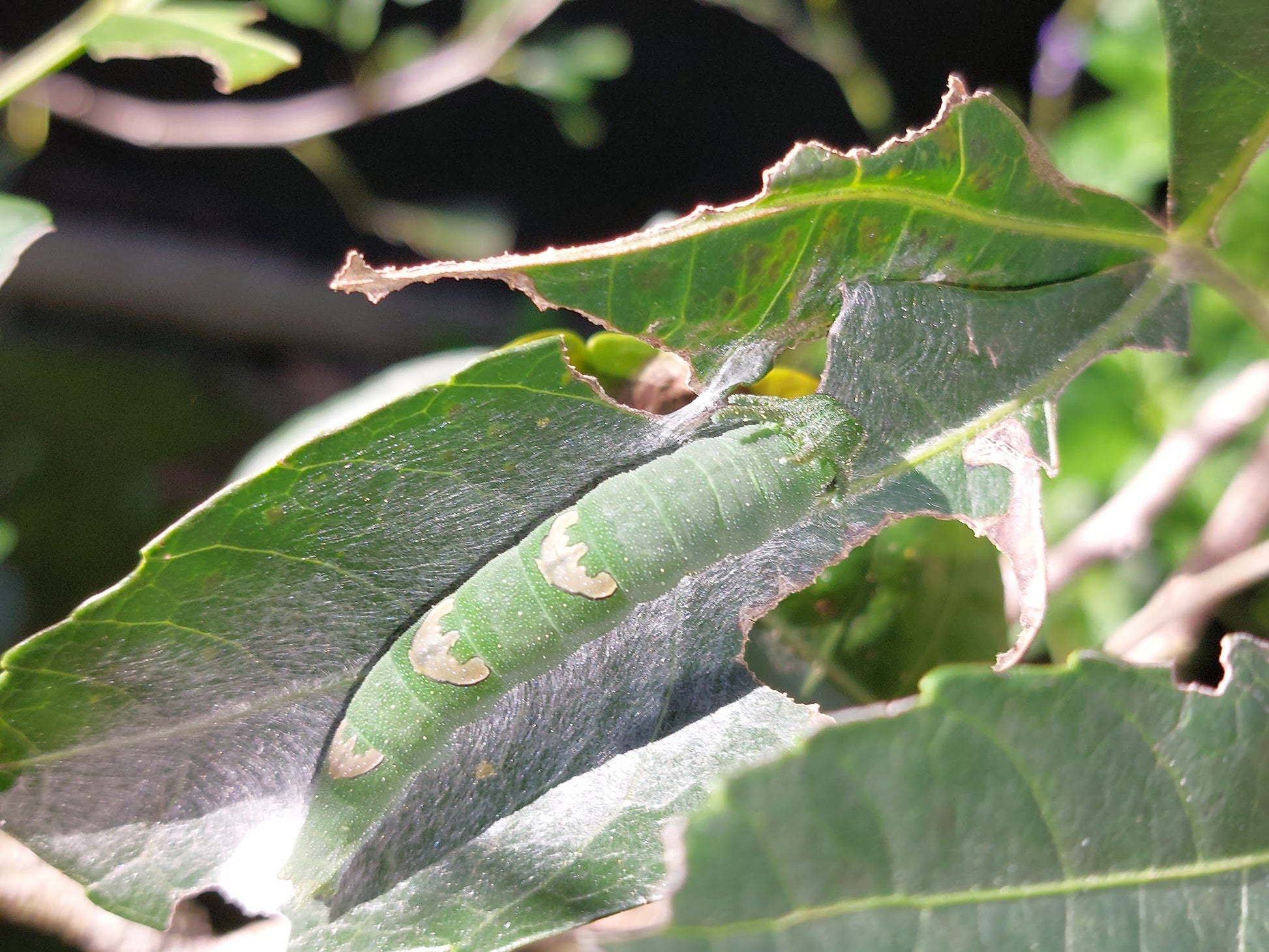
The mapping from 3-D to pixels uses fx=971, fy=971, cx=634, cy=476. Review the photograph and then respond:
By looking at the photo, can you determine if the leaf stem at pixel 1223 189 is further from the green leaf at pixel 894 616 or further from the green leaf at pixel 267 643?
the green leaf at pixel 267 643

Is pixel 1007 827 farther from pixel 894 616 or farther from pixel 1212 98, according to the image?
pixel 1212 98

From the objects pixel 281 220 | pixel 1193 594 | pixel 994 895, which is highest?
pixel 281 220

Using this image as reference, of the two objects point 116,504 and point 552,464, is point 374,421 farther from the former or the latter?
point 116,504

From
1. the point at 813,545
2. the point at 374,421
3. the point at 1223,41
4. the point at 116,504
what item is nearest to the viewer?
the point at 374,421

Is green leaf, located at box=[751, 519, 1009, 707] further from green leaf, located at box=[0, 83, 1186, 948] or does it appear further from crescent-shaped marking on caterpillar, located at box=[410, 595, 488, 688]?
crescent-shaped marking on caterpillar, located at box=[410, 595, 488, 688]

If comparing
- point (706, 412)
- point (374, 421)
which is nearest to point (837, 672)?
point (706, 412)

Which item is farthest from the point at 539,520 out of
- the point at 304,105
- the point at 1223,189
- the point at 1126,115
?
the point at 1126,115

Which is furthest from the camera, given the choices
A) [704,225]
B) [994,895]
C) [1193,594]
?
[1193,594]
